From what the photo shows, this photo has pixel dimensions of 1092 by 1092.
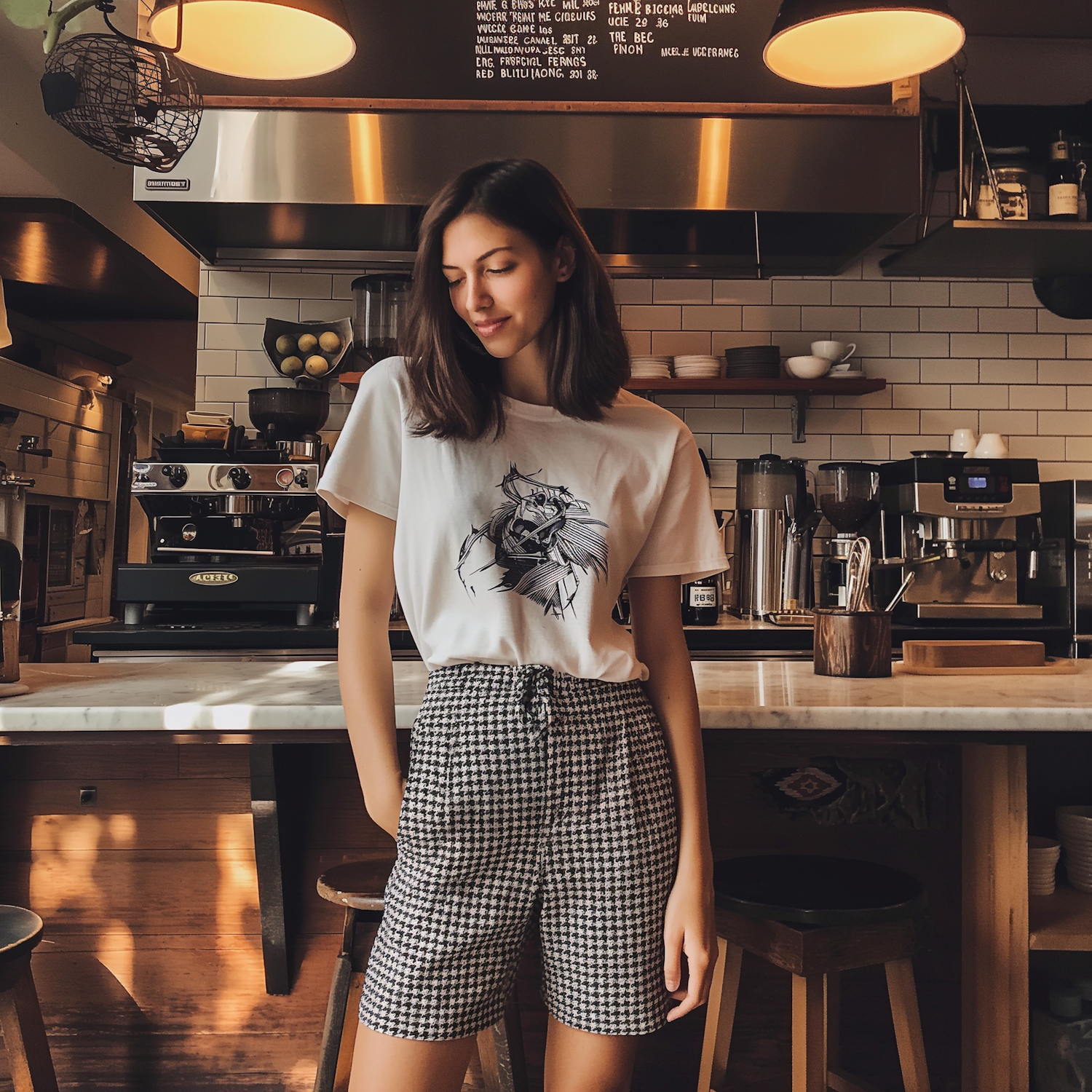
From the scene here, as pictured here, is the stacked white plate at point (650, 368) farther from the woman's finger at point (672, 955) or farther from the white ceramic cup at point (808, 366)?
the woman's finger at point (672, 955)

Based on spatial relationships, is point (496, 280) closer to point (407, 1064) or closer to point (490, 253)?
point (490, 253)

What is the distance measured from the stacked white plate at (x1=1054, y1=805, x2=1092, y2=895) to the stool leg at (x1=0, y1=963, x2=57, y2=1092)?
1.68 metres

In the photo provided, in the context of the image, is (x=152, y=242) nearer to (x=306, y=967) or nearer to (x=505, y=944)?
(x=306, y=967)

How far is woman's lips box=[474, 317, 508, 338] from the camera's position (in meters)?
1.12

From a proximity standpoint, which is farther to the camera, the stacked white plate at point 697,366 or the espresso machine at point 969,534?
the stacked white plate at point 697,366

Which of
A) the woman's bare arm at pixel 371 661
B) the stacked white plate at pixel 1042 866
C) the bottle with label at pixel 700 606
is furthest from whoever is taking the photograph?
the bottle with label at pixel 700 606

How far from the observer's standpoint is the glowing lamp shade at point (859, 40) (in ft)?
6.79

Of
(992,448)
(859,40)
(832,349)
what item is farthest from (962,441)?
(859,40)

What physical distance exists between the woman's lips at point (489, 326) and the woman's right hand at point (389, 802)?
50cm

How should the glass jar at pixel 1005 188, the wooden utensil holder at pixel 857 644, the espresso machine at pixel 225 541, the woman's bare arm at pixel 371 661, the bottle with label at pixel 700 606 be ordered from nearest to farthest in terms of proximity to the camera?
the woman's bare arm at pixel 371 661
the wooden utensil holder at pixel 857 644
the espresso machine at pixel 225 541
the bottle with label at pixel 700 606
the glass jar at pixel 1005 188

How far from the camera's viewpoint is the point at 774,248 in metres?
3.62

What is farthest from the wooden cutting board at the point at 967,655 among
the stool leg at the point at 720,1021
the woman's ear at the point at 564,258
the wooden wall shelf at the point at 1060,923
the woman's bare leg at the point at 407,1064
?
the woman's bare leg at the point at 407,1064

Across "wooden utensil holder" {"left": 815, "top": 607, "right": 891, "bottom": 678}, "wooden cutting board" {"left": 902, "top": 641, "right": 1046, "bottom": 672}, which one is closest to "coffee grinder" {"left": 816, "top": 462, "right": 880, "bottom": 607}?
"wooden cutting board" {"left": 902, "top": 641, "right": 1046, "bottom": 672}

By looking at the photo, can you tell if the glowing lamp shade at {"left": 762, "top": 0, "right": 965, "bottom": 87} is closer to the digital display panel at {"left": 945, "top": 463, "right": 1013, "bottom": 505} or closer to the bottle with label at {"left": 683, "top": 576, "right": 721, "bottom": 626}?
the digital display panel at {"left": 945, "top": 463, "right": 1013, "bottom": 505}
